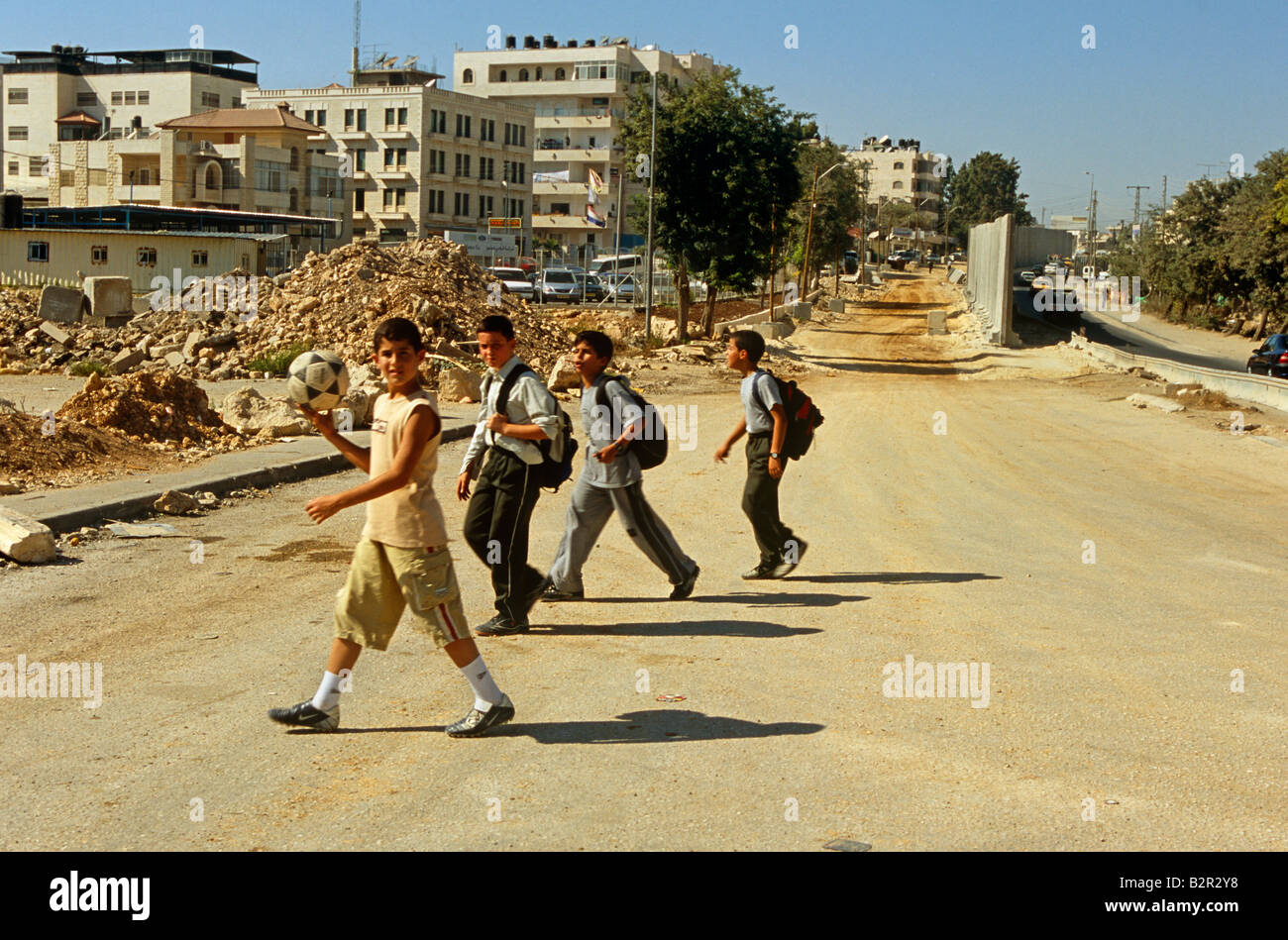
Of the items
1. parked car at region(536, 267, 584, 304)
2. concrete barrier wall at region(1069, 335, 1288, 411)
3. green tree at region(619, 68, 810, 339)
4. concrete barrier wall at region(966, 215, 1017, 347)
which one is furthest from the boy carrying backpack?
parked car at region(536, 267, 584, 304)

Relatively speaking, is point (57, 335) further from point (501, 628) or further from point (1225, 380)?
point (1225, 380)

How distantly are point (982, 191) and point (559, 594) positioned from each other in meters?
181

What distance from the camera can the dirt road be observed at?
4.57 metres

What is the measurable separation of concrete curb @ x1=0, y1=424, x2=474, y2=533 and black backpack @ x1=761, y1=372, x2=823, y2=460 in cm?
586

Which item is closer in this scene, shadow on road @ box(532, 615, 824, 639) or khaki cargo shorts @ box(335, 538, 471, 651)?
khaki cargo shorts @ box(335, 538, 471, 651)

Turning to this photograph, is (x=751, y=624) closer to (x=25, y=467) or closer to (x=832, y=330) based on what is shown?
(x=25, y=467)

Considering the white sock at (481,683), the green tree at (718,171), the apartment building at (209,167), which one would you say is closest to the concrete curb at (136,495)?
the white sock at (481,683)

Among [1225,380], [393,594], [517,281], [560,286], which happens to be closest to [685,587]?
[393,594]

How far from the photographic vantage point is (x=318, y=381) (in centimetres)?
523

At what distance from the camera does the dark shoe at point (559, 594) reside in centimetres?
831

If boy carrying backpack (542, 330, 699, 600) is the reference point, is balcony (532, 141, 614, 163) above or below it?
above

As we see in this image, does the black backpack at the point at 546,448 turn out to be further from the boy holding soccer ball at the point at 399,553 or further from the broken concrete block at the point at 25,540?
the broken concrete block at the point at 25,540

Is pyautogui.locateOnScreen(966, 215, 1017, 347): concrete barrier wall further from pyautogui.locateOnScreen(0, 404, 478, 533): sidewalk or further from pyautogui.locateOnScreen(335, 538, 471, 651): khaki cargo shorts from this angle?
pyautogui.locateOnScreen(335, 538, 471, 651): khaki cargo shorts

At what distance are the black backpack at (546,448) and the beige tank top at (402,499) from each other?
1.64 meters
